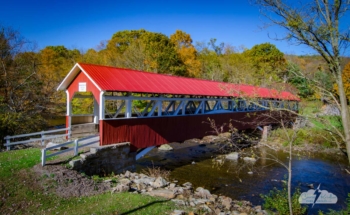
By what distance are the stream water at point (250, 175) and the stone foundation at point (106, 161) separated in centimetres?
301

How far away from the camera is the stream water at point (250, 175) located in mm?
12785

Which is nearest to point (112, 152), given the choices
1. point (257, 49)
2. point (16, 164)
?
point (16, 164)

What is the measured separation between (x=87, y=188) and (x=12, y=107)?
38.3ft

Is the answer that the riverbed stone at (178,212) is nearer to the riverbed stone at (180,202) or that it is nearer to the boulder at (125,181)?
the riverbed stone at (180,202)

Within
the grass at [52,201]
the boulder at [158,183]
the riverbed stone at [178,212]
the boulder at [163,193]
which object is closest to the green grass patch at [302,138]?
the boulder at [158,183]

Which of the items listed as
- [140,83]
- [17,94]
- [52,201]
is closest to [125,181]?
[52,201]

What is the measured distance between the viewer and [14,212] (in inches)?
288

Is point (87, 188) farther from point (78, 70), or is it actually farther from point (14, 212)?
point (78, 70)

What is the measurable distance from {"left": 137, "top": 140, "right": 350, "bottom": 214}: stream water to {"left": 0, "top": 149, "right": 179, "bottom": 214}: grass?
384 centimetres

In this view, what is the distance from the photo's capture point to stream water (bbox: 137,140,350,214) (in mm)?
12785

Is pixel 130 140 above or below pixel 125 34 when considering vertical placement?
below

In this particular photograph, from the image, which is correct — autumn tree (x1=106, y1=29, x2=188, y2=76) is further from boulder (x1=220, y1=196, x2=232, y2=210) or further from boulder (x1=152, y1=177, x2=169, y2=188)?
boulder (x1=220, y1=196, x2=232, y2=210)

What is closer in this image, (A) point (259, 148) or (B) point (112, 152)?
(B) point (112, 152)

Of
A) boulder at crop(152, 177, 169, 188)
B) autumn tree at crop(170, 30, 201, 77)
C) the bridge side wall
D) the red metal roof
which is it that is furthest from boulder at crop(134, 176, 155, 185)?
autumn tree at crop(170, 30, 201, 77)
